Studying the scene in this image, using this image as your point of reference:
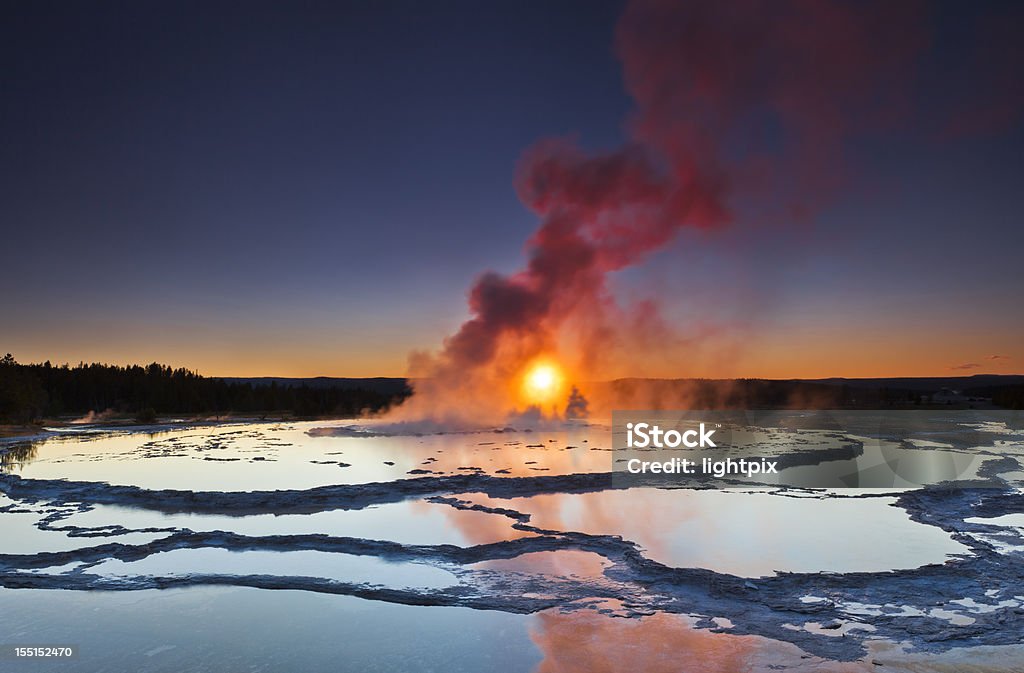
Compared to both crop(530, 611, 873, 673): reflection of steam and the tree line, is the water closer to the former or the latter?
crop(530, 611, 873, 673): reflection of steam

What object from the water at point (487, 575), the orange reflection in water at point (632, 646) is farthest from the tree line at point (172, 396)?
the orange reflection in water at point (632, 646)

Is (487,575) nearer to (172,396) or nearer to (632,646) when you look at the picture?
(632,646)

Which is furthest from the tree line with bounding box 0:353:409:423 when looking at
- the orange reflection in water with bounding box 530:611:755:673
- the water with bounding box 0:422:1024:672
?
the orange reflection in water with bounding box 530:611:755:673

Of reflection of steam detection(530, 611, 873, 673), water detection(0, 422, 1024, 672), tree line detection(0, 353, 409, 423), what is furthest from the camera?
tree line detection(0, 353, 409, 423)

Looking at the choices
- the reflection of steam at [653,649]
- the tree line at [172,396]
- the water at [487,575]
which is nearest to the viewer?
the reflection of steam at [653,649]

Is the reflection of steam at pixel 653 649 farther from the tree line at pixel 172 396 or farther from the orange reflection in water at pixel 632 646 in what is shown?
the tree line at pixel 172 396

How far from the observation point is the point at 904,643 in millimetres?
6762

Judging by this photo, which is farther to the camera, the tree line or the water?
the tree line

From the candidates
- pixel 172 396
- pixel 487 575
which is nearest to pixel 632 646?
pixel 487 575

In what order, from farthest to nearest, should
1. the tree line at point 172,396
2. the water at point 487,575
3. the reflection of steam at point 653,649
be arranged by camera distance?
the tree line at point 172,396 → the water at point 487,575 → the reflection of steam at point 653,649

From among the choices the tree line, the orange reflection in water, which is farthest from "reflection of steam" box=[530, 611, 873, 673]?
the tree line

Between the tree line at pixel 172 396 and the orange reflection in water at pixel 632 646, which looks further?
the tree line at pixel 172 396

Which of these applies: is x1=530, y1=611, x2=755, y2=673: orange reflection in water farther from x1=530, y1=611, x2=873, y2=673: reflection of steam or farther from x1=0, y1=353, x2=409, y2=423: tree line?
x1=0, y1=353, x2=409, y2=423: tree line

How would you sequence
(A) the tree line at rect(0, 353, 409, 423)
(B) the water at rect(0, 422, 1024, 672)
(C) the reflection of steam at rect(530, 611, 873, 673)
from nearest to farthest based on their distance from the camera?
1. (C) the reflection of steam at rect(530, 611, 873, 673)
2. (B) the water at rect(0, 422, 1024, 672)
3. (A) the tree line at rect(0, 353, 409, 423)
